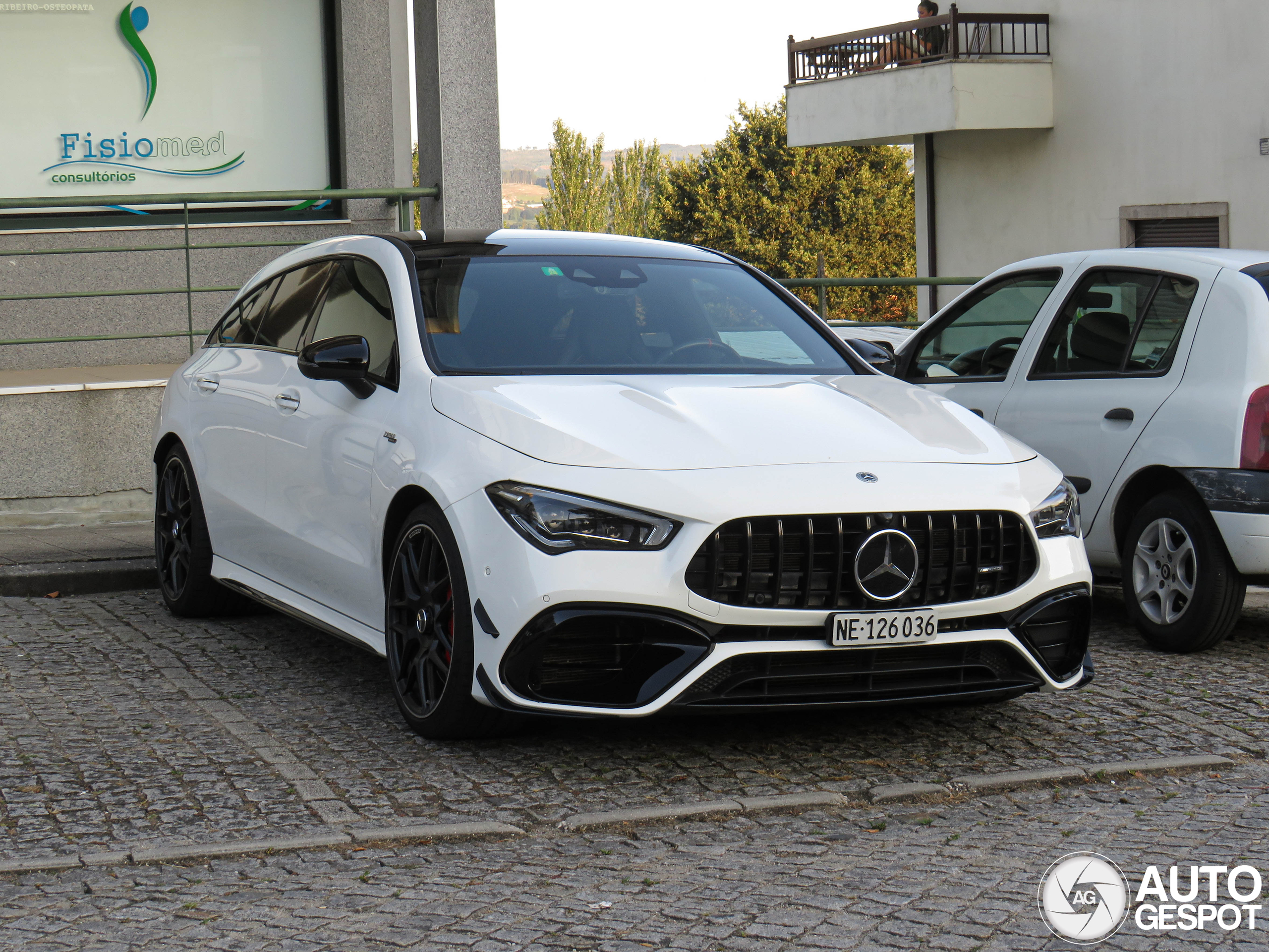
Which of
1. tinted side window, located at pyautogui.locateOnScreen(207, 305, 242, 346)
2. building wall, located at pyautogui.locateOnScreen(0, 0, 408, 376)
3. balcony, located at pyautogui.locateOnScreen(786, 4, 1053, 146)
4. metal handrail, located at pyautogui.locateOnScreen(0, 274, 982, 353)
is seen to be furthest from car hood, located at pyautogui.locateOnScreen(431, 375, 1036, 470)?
balcony, located at pyautogui.locateOnScreen(786, 4, 1053, 146)

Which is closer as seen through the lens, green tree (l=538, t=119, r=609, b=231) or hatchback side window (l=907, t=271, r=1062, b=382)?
hatchback side window (l=907, t=271, r=1062, b=382)

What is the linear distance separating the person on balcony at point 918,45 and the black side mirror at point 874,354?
22.0m

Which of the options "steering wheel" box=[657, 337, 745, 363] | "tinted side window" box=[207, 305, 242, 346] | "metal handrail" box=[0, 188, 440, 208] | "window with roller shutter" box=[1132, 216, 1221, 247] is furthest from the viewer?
"window with roller shutter" box=[1132, 216, 1221, 247]

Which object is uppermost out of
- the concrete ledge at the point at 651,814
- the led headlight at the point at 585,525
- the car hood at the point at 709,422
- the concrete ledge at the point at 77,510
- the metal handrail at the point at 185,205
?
the metal handrail at the point at 185,205

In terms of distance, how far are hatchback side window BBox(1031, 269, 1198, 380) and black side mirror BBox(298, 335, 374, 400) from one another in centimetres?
323

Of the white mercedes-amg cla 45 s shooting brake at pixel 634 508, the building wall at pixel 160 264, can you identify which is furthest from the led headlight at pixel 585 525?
the building wall at pixel 160 264

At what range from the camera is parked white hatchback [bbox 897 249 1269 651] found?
6449mm

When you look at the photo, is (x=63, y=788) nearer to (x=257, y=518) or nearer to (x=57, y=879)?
(x=57, y=879)

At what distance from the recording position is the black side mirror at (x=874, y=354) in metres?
6.58

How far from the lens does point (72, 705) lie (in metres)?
5.87

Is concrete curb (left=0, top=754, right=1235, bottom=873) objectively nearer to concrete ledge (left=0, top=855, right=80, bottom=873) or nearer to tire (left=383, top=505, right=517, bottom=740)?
concrete ledge (left=0, top=855, right=80, bottom=873)

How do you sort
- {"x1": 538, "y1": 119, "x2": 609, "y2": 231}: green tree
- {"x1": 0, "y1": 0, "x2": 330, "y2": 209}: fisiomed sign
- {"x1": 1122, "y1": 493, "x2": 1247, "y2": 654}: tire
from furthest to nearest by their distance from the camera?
{"x1": 538, "y1": 119, "x2": 609, "y2": 231}: green tree, {"x1": 0, "y1": 0, "x2": 330, "y2": 209}: fisiomed sign, {"x1": 1122, "y1": 493, "x2": 1247, "y2": 654}: tire

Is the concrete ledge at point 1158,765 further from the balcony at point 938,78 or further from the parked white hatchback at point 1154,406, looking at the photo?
the balcony at point 938,78

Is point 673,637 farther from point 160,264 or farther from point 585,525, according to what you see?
point 160,264
